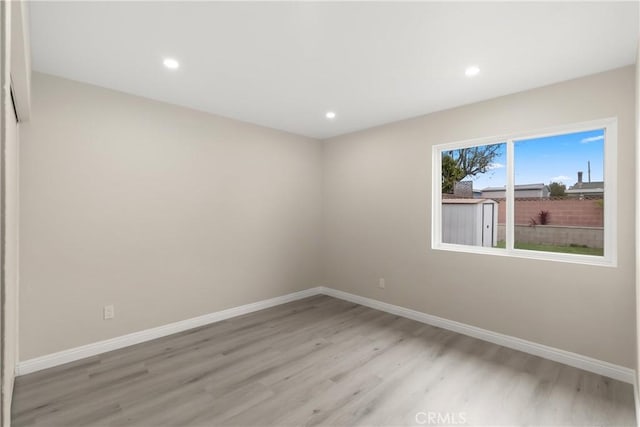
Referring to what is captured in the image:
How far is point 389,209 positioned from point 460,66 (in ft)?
6.38

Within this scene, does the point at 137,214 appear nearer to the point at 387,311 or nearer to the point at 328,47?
the point at 328,47

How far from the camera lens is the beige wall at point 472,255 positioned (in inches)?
97.0

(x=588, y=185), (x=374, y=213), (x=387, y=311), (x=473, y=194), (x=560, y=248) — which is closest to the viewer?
(x=588, y=185)

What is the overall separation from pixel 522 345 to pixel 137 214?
157 inches

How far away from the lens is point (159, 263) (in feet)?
10.6

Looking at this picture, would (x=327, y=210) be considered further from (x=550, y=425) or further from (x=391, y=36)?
(x=550, y=425)

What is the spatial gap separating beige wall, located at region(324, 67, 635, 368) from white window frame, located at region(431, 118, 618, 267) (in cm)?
7

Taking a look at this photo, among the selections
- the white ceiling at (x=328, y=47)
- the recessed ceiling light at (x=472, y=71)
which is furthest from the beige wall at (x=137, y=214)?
the recessed ceiling light at (x=472, y=71)

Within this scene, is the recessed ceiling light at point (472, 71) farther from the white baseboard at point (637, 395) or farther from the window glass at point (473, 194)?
the white baseboard at point (637, 395)

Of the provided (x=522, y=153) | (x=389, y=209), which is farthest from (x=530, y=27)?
(x=389, y=209)

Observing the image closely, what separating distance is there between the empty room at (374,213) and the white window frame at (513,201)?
21 mm

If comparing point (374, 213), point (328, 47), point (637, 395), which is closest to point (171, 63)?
point (328, 47)

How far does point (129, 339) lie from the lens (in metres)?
3.02

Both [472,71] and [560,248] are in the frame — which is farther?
[560,248]
